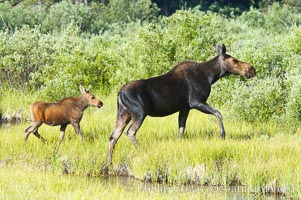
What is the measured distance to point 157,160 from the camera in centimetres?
1159

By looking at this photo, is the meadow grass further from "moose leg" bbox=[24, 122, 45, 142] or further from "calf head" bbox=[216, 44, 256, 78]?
"calf head" bbox=[216, 44, 256, 78]

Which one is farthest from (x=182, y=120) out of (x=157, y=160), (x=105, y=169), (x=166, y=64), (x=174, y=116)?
(x=166, y=64)

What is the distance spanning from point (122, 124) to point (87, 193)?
3548 mm

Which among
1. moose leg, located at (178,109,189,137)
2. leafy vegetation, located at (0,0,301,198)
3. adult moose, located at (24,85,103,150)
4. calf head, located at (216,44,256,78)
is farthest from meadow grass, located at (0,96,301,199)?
calf head, located at (216,44,256,78)

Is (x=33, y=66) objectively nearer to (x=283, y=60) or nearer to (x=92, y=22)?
(x=283, y=60)

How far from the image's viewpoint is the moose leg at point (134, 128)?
12.5 m

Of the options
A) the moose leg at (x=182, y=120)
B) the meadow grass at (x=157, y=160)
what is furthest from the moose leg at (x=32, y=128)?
the moose leg at (x=182, y=120)

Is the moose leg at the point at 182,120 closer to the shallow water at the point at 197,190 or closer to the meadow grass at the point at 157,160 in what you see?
the meadow grass at the point at 157,160

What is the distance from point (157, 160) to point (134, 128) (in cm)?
112

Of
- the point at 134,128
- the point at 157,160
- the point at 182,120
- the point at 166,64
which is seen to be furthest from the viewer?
the point at 166,64

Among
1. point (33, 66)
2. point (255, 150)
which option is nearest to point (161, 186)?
point (255, 150)

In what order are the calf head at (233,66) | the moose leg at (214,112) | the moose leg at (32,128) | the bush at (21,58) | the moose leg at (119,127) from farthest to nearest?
the bush at (21,58) → the calf head at (233,66) → the moose leg at (32,128) → the moose leg at (214,112) → the moose leg at (119,127)

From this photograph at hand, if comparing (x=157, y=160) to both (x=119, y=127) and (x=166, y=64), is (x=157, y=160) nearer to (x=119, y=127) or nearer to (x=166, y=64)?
(x=119, y=127)

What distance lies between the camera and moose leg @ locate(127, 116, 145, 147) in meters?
12.5
